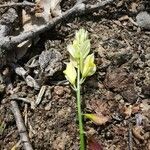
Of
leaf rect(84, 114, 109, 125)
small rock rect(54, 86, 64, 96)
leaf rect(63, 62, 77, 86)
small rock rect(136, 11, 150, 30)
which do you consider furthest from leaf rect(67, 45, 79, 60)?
small rock rect(136, 11, 150, 30)

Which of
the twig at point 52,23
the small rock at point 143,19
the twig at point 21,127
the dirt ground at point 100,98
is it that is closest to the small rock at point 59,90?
the dirt ground at point 100,98

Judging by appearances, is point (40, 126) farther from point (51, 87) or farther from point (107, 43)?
point (107, 43)

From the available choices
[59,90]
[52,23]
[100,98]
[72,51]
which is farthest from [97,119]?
[52,23]

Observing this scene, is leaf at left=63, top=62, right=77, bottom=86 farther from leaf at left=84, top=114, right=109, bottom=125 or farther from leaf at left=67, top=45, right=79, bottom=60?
leaf at left=84, top=114, right=109, bottom=125

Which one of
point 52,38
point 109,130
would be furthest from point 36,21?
point 109,130

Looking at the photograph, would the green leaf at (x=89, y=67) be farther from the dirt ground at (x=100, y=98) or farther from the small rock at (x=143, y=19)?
the small rock at (x=143, y=19)

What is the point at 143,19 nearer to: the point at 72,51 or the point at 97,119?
the point at 72,51
